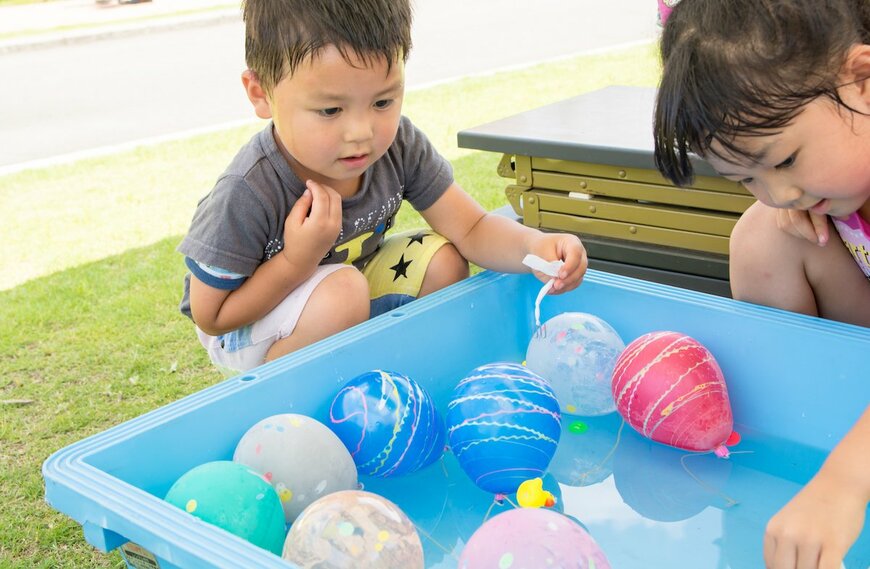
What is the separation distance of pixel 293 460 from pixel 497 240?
0.63 metres

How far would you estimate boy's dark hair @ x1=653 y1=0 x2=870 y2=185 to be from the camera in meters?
1.05

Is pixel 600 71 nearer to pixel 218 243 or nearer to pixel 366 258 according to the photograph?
pixel 366 258

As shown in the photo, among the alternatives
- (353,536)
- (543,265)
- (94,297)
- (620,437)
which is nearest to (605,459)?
(620,437)

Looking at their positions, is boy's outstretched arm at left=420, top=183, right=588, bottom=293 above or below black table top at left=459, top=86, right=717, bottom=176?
below

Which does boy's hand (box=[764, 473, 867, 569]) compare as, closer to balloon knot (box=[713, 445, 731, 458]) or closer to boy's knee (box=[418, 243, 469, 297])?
balloon knot (box=[713, 445, 731, 458])

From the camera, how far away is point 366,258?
1.73 metres

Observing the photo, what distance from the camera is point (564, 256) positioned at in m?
1.50

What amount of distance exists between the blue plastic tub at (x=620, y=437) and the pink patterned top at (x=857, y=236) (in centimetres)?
12

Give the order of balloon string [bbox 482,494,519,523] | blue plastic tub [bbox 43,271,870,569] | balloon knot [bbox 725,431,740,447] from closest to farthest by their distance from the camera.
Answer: blue plastic tub [bbox 43,271,870,569]
balloon string [bbox 482,494,519,523]
balloon knot [bbox 725,431,740,447]

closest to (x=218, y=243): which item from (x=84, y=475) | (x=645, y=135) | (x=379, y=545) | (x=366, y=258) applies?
(x=366, y=258)

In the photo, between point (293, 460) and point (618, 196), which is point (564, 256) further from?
point (293, 460)

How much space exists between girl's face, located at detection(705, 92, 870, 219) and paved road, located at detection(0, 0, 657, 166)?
163 inches

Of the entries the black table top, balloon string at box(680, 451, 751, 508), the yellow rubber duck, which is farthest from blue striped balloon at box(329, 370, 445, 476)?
the black table top

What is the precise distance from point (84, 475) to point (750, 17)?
0.91 meters
